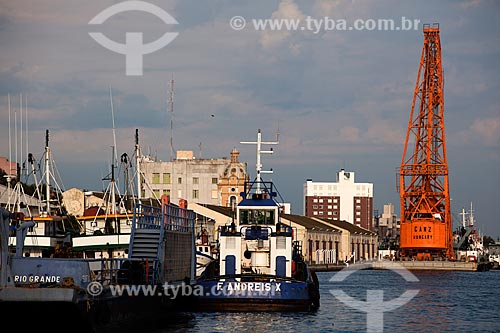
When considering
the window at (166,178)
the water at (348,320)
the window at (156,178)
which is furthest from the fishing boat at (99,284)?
the window at (156,178)

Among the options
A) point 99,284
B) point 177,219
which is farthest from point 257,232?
point 99,284

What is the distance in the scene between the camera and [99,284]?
2938 centimetres

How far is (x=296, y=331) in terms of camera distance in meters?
37.2

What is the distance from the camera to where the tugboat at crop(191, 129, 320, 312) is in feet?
137

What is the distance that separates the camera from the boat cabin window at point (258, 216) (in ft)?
152

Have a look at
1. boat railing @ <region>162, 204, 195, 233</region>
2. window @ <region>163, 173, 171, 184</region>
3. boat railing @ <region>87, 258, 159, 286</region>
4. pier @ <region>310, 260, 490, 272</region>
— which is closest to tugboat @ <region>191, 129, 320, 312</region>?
boat railing @ <region>162, 204, 195, 233</region>

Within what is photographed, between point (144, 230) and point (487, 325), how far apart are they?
15.4m

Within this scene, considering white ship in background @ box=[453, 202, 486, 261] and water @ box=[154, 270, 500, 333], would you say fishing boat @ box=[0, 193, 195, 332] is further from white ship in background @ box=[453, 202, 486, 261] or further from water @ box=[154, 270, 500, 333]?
white ship in background @ box=[453, 202, 486, 261]

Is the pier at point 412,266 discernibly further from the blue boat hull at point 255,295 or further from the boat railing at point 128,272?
the boat railing at point 128,272

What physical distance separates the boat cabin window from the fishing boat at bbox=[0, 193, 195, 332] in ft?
14.9

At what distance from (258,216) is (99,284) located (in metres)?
17.7

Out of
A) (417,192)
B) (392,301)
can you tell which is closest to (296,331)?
(392,301)

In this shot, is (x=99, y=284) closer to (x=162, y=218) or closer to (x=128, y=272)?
(x=128, y=272)

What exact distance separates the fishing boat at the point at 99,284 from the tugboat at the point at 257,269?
1997 millimetres
